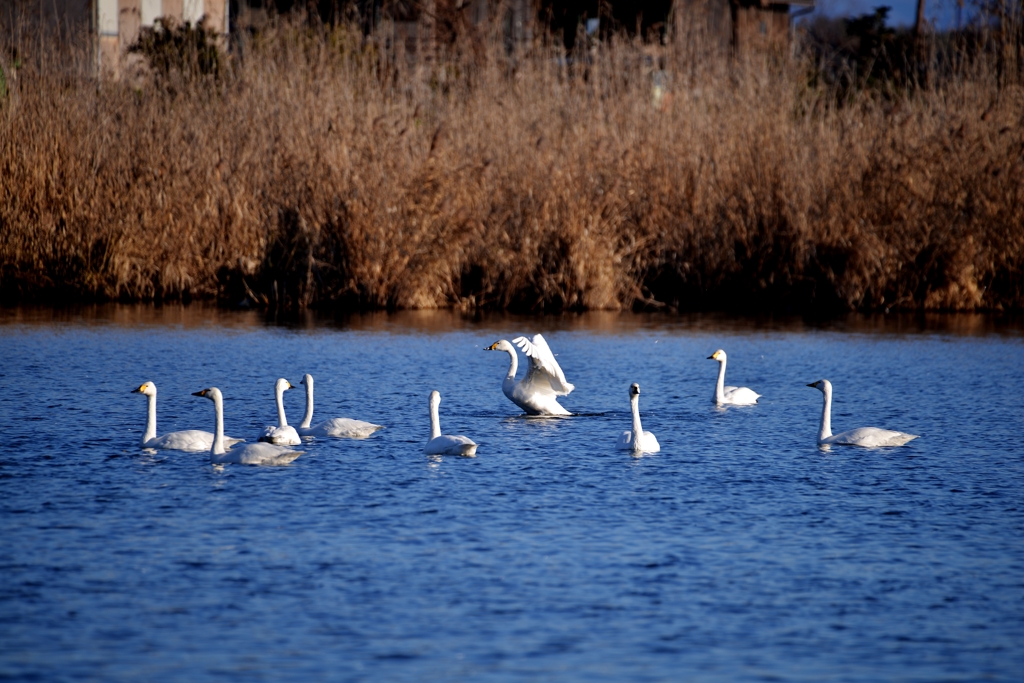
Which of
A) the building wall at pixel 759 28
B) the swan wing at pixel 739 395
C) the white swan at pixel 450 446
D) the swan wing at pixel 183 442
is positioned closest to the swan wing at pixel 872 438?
the swan wing at pixel 739 395

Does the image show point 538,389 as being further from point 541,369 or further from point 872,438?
point 872,438

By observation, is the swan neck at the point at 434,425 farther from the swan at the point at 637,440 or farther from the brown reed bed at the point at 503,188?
the brown reed bed at the point at 503,188

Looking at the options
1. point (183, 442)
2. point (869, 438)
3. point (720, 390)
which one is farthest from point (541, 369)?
point (183, 442)

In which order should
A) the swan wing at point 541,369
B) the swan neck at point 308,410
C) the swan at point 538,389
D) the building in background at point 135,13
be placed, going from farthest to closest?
the building in background at point 135,13
the swan at point 538,389
the swan wing at point 541,369
the swan neck at point 308,410

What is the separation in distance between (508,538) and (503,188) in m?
12.7

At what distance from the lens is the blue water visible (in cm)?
564

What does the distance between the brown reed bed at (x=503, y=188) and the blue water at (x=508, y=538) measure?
587 cm

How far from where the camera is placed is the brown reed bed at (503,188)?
19188 mm

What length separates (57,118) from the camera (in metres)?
18.9

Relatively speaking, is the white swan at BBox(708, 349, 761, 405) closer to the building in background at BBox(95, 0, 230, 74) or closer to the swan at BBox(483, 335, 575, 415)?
the swan at BBox(483, 335, 575, 415)

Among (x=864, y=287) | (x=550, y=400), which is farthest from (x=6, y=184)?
(x=864, y=287)

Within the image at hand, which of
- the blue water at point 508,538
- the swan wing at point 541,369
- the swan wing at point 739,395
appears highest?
the swan wing at point 541,369

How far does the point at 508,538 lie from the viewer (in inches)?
292

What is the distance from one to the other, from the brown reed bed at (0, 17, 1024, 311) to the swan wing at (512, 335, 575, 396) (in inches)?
304
